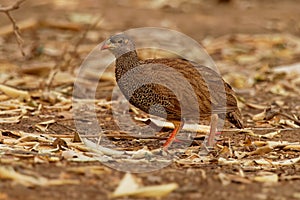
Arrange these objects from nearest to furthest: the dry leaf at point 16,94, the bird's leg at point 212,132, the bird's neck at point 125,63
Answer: the bird's leg at point 212,132 → the bird's neck at point 125,63 → the dry leaf at point 16,94

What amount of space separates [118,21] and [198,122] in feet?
24.9

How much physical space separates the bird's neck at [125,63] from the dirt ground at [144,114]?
→ 55cm

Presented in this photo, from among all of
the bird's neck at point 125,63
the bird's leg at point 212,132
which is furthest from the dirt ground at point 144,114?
the bird's neck at point 125,63

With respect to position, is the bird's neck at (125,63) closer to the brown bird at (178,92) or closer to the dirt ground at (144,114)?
the brown bird at (178,92)

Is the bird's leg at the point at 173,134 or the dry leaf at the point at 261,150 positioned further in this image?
the bird's leg at the point at 173,134

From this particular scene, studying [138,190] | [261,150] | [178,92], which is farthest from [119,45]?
[138,190]

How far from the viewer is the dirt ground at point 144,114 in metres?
4.47

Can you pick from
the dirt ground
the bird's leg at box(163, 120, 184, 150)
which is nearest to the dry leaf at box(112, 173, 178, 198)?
the dirt ground

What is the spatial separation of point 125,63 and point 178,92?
70 centimetres

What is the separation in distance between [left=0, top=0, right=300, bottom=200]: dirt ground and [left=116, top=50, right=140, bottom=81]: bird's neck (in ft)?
1.79

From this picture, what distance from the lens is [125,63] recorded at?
628cm

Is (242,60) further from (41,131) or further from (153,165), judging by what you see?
(153,165)

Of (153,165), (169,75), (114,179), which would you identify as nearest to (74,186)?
(114,179)

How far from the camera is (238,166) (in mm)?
5195
